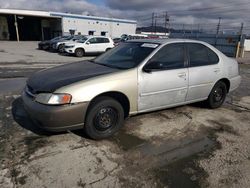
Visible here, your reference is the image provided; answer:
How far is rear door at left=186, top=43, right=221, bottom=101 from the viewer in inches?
184

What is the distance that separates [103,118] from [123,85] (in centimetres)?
62

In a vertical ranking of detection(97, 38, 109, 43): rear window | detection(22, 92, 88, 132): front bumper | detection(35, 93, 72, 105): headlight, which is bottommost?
detection(22, 92, 88, 132): front bumper

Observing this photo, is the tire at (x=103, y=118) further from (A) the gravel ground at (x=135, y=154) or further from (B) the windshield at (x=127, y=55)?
(B) the windshield at (x=127, y=55)

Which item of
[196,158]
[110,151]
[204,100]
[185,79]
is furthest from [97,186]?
[204,100]

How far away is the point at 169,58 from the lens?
4.39 metres

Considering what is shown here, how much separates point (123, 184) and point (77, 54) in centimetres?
1594

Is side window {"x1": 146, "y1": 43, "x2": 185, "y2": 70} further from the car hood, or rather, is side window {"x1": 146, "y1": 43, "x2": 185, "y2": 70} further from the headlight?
the headlight

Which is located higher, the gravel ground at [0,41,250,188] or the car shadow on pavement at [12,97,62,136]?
the car shadow on pavement at [12,97,62,136]

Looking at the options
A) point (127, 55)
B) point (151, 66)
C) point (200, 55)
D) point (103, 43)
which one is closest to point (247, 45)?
point (103, 43)

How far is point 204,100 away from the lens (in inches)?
209

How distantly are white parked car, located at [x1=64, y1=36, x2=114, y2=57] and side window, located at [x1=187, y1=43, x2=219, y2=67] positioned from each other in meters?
13.8

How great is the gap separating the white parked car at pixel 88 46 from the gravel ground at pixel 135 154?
43.7ft

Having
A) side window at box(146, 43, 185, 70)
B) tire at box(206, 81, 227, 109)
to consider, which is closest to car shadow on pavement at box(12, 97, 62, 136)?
side window at box(146, 43, 185, 70)

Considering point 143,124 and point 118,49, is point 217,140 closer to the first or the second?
point 143,124
